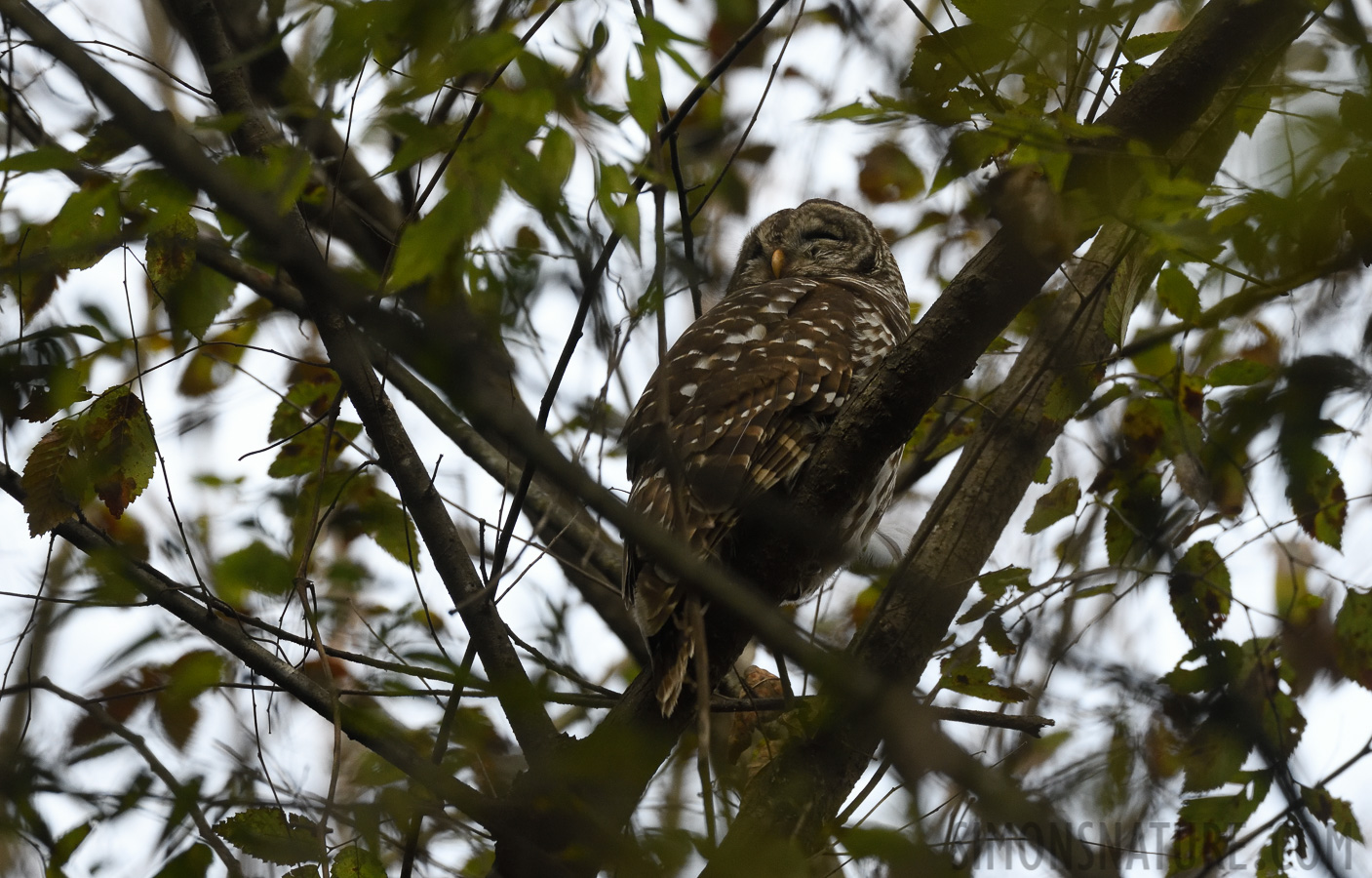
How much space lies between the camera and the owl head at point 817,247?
21.9 feet

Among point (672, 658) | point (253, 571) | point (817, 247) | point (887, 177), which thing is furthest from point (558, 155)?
point (817, 247)

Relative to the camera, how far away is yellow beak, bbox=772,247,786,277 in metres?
6.49

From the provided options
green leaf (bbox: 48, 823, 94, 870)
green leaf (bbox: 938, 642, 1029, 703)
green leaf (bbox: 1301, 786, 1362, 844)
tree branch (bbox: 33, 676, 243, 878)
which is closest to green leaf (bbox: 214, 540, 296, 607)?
tree branch (bbox: 33, 676, 243, 878)

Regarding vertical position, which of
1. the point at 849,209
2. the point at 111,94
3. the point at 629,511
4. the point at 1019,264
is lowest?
the point at 629,511

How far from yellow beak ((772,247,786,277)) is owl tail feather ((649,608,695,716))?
3587mm

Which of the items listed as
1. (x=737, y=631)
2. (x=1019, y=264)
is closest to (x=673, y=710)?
(x=737, y=631)

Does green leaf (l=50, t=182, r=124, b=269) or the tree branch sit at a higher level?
green leaf (l=50, t=182, r=124, b=269)

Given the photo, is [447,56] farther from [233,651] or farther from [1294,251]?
[233,651]

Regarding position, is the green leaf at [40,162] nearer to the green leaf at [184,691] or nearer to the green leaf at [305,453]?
the green leaf at [184,691]

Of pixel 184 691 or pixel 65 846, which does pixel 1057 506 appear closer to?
pixel 184 691

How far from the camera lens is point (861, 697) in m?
1.41

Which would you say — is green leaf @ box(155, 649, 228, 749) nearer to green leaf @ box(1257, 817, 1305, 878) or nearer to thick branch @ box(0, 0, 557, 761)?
thick branch @ box(0, 0, 557, 761)

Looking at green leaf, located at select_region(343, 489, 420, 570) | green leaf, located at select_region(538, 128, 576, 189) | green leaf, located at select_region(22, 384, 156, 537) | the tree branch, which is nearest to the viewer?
green leaf, located at select_region(538, 128, 576, 189)

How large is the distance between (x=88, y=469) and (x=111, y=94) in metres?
1.76
